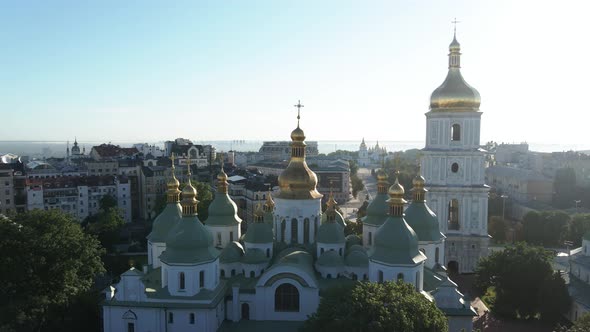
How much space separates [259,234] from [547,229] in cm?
3614

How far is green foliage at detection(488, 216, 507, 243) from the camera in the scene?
51719mm

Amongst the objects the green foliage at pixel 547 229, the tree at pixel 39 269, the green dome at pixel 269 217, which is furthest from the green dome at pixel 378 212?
the green foliage at pixel 547 229

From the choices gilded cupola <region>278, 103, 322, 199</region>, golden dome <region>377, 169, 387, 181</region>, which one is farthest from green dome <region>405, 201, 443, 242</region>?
gilded cupola <region>278, 103, 322, 199</region>

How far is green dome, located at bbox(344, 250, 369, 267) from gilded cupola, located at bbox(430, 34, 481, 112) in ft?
55.0

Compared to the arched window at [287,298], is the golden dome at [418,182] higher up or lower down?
higher up

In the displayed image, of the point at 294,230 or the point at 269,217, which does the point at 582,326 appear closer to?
the point at 294,230

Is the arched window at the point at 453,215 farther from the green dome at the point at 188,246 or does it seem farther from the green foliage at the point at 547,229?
the green dome at the point at 188,246

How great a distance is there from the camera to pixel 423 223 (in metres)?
29.9

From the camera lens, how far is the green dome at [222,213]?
101 ft

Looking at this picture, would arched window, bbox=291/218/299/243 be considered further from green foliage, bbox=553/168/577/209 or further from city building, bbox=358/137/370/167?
city building, bbox=358/137/370/167

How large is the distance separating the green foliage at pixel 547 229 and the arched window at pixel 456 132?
1933cm

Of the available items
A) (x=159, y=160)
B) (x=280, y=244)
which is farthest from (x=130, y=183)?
(x=280, y=244)

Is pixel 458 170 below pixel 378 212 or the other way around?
the other way around

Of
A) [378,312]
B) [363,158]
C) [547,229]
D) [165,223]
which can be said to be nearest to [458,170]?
[547,229]
